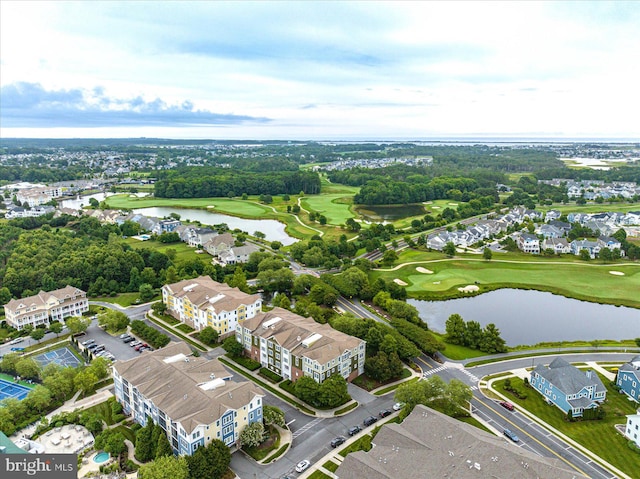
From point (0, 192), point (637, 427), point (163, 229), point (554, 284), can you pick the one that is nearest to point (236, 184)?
point (163, 229)

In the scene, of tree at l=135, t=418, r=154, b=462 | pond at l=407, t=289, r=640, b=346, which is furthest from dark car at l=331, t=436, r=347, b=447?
pond at l=407, t=289, r=640, b=346

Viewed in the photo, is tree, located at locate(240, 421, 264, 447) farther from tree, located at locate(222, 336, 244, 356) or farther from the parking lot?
the parking lot

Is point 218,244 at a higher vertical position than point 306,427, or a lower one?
higher

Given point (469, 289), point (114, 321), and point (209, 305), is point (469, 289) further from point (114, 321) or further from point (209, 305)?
point (114, 321)

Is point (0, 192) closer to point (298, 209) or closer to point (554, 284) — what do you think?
point (298, 209)

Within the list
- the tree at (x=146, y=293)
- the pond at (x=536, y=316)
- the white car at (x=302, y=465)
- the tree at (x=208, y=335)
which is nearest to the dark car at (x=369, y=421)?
the white car at (x=302, y=465)

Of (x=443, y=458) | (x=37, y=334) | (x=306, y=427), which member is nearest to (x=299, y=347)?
(x=306, y=427)
